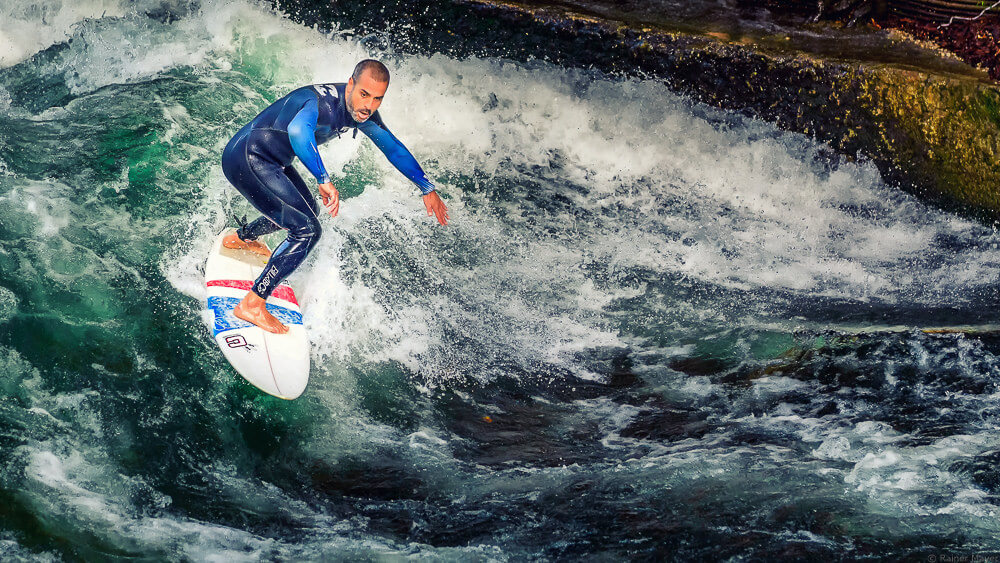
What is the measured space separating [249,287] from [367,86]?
1.93 meters

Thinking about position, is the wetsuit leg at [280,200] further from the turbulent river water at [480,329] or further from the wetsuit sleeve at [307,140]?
the turbulent river water at [480,329]

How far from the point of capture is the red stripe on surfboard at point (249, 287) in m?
5.69

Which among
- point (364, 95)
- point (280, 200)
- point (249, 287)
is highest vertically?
point (364, 95)

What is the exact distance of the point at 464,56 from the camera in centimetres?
682

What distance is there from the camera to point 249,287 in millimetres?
5703

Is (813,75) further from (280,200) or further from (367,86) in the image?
(280,200)

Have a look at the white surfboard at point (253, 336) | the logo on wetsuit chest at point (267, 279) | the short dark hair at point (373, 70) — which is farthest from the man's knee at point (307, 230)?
the short dark hair at point (373, 70)

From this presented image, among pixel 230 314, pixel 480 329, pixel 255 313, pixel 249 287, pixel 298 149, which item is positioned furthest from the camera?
pixel 480 329

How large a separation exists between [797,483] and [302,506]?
379 cm

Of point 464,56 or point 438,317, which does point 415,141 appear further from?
point 438,317

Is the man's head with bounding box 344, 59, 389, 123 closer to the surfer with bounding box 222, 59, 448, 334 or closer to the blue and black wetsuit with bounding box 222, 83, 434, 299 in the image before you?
the surfer with bounding box 222, 59, 448, 334

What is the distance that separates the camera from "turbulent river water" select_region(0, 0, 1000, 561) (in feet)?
18.1

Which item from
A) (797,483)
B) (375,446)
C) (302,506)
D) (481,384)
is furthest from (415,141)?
(797,483)

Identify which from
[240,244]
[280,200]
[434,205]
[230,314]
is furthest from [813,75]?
[230,314]
